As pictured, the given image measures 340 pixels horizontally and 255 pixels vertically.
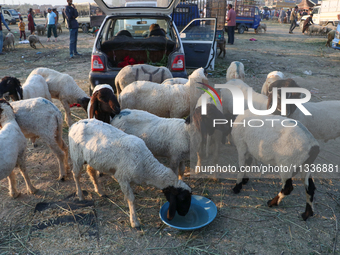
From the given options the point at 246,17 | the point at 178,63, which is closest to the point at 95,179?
the point at 178,63

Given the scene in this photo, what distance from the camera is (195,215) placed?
3.28 m

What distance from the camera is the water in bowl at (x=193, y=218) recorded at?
3.14 m

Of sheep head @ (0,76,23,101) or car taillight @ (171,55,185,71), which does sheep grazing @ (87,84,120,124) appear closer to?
sheep head @ (0,76,23,101)

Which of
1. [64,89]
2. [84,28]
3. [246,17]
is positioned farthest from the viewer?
[84,28]

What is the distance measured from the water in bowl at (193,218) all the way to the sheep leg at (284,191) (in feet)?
3.13

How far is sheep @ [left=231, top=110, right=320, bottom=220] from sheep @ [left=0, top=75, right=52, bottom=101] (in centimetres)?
411

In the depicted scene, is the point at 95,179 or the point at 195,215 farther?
the point at 95,179

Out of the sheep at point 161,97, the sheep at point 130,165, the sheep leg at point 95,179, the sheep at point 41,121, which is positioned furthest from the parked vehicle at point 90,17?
the sheep at point 130,165

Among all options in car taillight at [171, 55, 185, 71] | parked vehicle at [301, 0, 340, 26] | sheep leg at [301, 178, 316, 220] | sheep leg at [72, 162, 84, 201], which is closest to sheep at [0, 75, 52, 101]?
sheep leg at [72, 162, 84, 201]

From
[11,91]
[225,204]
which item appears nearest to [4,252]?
[225,204]

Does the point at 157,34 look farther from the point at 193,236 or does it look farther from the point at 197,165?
the point at 193,236

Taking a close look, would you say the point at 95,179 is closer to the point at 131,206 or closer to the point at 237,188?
the point at 131,206

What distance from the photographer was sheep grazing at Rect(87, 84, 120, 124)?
3946mm

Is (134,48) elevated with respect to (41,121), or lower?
elevated
